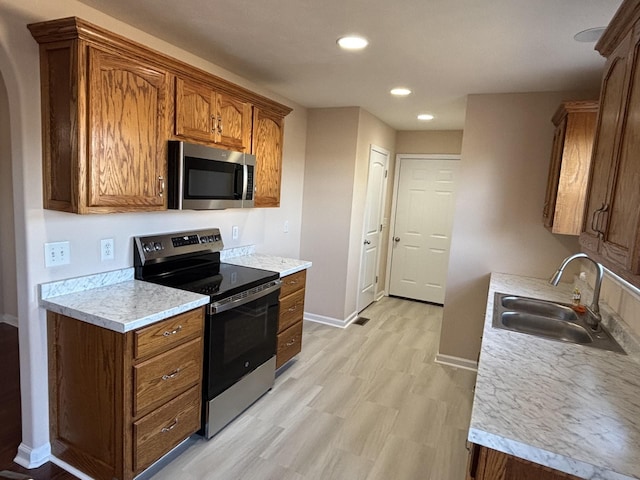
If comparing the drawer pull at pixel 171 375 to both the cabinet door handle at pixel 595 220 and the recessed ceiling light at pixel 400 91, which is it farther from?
the recessed ceiling light at pixel 400 91

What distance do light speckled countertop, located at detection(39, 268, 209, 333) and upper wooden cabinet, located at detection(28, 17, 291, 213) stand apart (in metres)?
0.45

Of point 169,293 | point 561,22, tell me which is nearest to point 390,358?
point 169,293

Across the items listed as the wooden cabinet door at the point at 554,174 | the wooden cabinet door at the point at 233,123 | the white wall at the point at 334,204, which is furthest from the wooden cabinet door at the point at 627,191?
the white wall at the point at 334,204

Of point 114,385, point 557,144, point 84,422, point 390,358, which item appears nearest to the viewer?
point 114,385

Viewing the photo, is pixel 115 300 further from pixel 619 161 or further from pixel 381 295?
pixel 381 295

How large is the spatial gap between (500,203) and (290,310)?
1.94 meters

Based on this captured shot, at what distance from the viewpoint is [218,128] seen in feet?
8.48

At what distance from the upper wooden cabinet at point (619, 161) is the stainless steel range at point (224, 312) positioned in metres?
1.83

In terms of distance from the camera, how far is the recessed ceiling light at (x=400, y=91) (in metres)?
3.20

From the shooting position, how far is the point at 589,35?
1968 mm

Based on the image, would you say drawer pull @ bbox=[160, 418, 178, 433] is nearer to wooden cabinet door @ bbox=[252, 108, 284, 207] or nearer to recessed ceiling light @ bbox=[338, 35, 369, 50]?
wooden cabinet door @ bbox=[252, 108, 284, 207]

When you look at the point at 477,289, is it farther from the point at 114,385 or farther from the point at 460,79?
the point at 114,385

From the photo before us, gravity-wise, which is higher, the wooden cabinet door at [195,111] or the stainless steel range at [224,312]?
the wooden cabinet door at [195,111]

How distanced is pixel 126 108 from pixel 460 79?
7.32 feet
